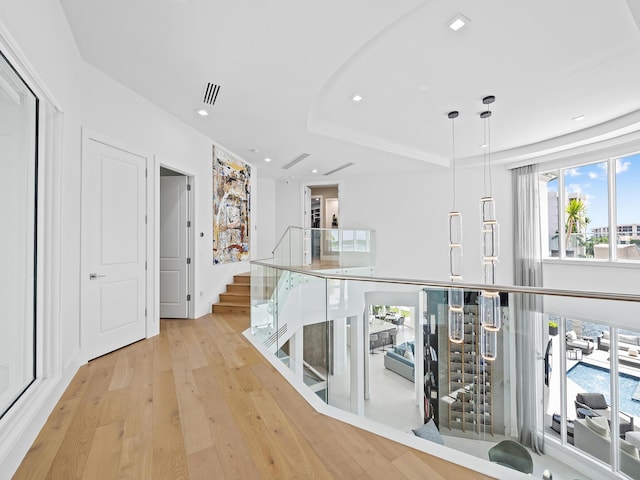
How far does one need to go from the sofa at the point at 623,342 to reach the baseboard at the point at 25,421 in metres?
3.44

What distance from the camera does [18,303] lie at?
198 cm

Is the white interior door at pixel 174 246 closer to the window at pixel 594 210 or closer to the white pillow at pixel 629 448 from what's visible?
the white pillow at pixel 629 448

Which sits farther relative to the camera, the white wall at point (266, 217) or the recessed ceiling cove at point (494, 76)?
the white wall at point (266, 217)

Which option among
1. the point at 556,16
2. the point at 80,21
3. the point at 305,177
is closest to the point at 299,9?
the point at 80,21

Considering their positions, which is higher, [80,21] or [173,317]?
[80,21]

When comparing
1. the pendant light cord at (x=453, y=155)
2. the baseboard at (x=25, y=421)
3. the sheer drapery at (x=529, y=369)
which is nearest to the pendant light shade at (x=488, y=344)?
the sheer drapery at (x=529, y=369)

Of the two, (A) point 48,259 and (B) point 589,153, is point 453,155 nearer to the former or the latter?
(B) point 589,153

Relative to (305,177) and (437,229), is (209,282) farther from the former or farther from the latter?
(437,229)

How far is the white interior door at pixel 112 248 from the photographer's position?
10.3ft

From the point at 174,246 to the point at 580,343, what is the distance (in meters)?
5.11

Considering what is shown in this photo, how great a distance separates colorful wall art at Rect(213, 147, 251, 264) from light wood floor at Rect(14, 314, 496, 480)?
309 centimetres

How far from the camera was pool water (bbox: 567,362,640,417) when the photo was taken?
6.01ft

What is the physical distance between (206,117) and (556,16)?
13.8ft

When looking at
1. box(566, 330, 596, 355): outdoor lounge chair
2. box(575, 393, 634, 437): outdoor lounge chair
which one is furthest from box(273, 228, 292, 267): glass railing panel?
box(575, 393, 634, 437): outdoor lounge chair
